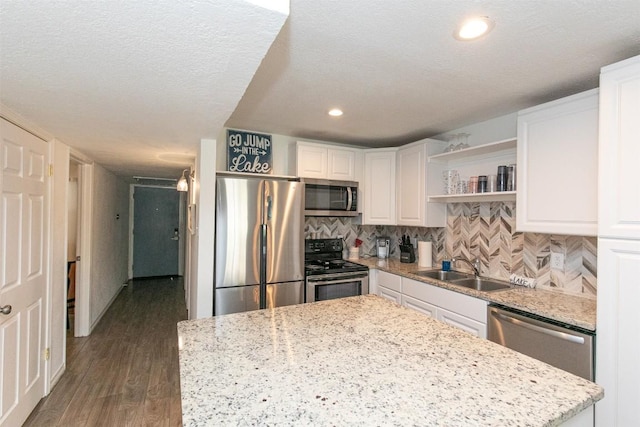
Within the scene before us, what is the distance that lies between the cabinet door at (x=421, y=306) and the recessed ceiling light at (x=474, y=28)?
2041mm

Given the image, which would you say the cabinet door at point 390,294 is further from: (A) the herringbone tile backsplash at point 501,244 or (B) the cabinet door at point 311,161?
(B) the cabinet door at point 311,161

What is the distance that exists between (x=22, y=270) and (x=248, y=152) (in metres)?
2.08

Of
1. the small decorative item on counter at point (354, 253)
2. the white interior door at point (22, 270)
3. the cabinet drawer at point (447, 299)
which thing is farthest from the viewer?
the small decorative item on counter at point (354, 253)

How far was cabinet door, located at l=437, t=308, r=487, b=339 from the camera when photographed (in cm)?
230

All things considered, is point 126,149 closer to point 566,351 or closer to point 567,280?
point 566,351

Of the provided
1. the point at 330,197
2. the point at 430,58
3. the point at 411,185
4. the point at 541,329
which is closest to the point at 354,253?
the point at 330,197

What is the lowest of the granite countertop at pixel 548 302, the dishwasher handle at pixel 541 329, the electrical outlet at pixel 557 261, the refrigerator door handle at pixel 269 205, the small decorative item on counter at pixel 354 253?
the dishwasher handle at pixel 541 329

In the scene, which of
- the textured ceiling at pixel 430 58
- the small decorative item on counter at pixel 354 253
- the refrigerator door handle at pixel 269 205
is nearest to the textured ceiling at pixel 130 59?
the textured ceiling at pixel 430 58

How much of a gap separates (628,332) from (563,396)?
1007mm

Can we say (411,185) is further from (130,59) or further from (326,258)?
(130,59)

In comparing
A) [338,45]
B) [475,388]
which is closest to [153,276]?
[338,45]

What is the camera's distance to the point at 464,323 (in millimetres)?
2436

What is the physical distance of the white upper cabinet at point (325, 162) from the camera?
3.43 metres

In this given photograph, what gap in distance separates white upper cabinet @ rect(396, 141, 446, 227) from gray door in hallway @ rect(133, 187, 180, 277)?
17.9 feet
